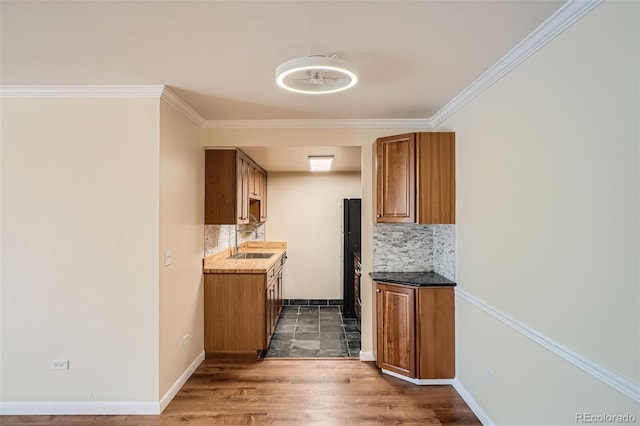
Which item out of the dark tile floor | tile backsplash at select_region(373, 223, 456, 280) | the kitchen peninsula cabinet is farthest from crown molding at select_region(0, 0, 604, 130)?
the dark tile floor

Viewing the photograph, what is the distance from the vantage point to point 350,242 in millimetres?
4961

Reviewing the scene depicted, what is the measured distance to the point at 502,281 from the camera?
2.15 m

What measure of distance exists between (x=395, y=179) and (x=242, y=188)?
1815 mm

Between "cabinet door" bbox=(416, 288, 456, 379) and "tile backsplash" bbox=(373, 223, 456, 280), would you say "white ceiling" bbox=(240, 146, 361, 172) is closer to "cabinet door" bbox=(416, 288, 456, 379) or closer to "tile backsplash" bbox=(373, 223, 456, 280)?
"tile backsplash" bbox=(373, 223, 456, 280)

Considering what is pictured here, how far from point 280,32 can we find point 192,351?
2994mm

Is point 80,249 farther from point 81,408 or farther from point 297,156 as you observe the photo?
point 297,156

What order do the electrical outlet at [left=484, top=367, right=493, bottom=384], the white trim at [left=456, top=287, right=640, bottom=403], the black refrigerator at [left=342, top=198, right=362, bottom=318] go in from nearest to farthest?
the white trim at [left=456, top=287, right=640, bottom=403] < the electrical outlet at [left=484, top=367, right=493, bottom=384] < the black refrigerator at [left=342, top=198, right=362, bottom=318]

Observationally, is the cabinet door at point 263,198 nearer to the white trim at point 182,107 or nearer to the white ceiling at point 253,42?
the white trim at point 182,107

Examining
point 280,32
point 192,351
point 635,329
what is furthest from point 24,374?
point 635,329

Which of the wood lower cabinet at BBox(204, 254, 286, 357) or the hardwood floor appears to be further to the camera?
the wood lower cabinet at BBox(204, 254, 286, 357)

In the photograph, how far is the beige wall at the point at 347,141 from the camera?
3449 millimetres

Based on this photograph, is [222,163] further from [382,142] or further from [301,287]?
[301,287]

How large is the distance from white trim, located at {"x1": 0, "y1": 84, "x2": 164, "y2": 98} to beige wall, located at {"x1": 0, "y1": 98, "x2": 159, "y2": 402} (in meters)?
0.06

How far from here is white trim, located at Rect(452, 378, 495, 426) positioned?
2336 millimetres
